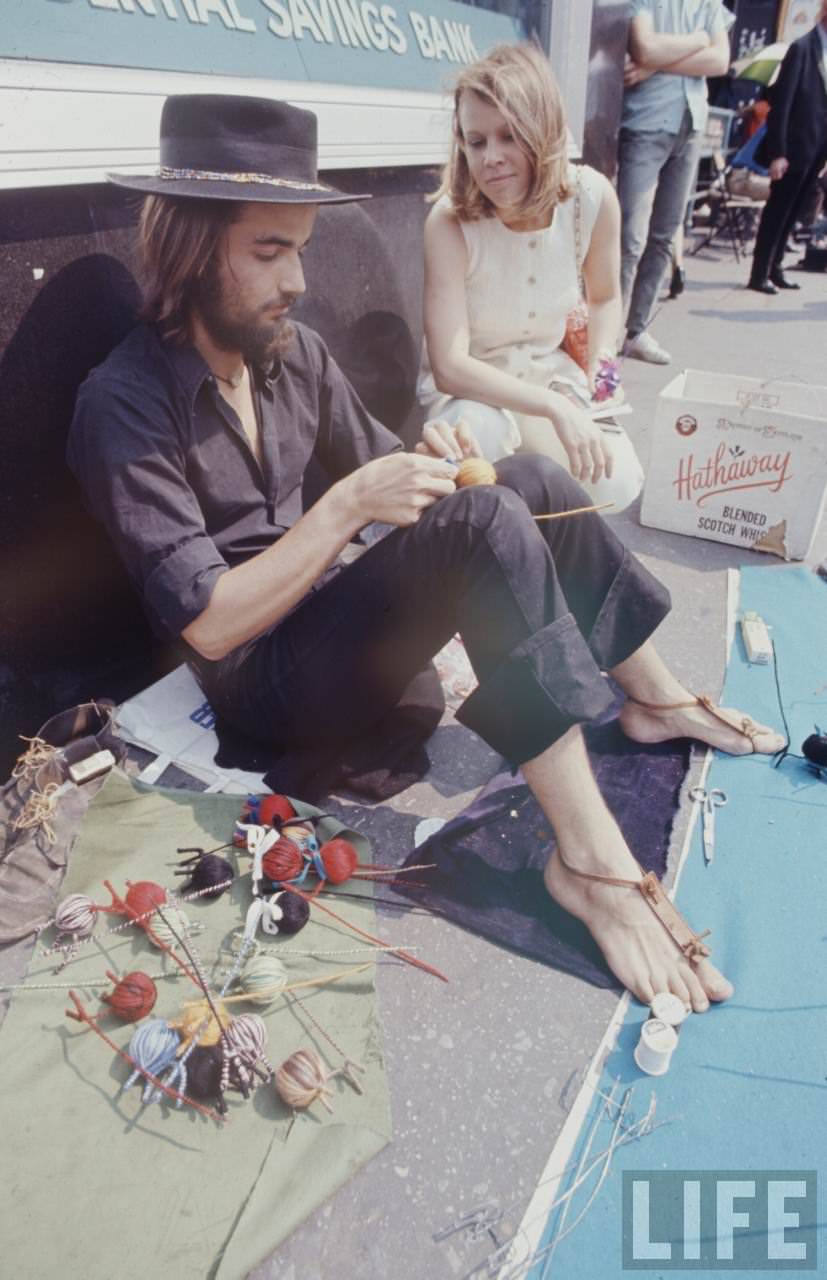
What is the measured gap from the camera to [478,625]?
5.62ft

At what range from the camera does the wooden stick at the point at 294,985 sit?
1592 mm

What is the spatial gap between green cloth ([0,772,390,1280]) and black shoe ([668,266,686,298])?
6.41 m

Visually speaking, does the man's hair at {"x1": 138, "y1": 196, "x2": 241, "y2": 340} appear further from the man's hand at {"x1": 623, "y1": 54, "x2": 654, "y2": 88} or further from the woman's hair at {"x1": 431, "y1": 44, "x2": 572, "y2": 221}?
the man's hand at {"x1": 623, "y1": 54, "x2": 654, "y2": 88}

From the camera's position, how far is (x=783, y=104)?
5992 millimetres

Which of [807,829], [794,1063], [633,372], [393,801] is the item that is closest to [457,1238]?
[794,1063]

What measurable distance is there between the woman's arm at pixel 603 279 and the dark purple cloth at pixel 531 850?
1533 mm

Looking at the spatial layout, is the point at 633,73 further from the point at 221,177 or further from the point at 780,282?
the point at 221,177

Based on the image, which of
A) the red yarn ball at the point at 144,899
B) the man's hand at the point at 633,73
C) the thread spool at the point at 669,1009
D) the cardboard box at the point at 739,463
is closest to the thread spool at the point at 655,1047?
the thread spool at the point at 669,1009

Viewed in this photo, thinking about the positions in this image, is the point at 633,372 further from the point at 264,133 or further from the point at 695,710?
the point at 264,133

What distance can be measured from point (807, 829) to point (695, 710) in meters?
0.40

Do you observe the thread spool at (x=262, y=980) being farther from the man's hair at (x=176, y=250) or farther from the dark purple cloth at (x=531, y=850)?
the man's hair at (x=176, y=250)

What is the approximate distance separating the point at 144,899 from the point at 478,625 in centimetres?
90

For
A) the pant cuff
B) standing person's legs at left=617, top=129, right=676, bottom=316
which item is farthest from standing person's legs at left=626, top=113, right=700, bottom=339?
the pant cuff

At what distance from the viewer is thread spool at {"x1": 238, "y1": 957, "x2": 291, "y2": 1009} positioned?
161 centimetres
